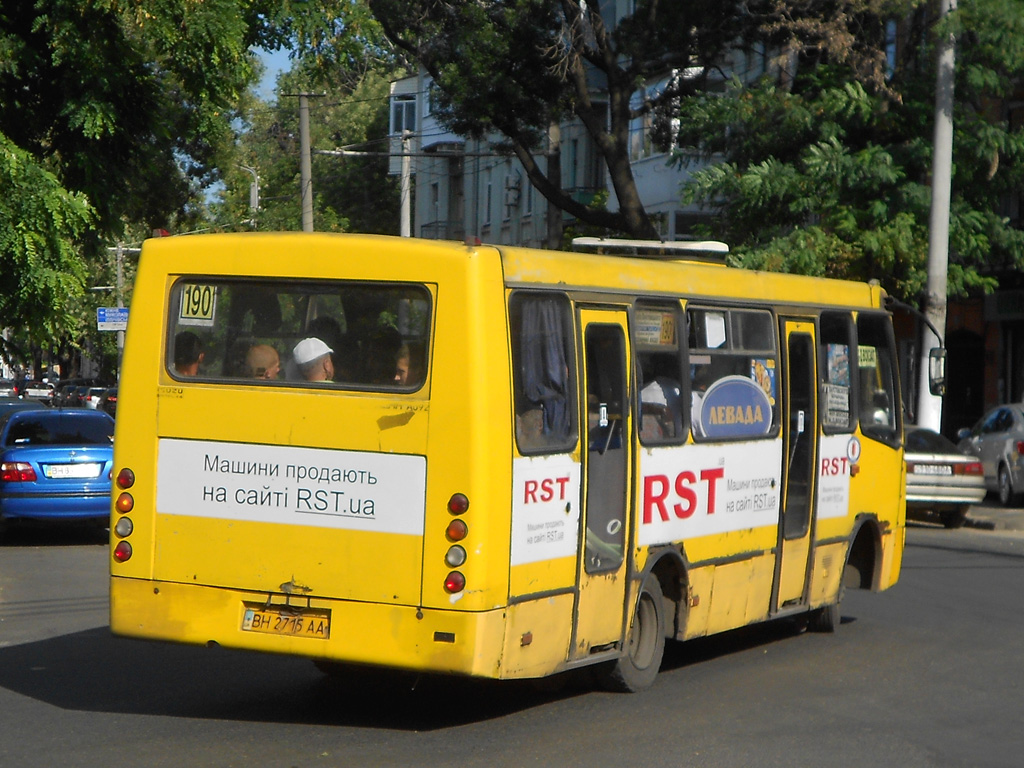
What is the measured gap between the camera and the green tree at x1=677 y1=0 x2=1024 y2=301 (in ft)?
81.5

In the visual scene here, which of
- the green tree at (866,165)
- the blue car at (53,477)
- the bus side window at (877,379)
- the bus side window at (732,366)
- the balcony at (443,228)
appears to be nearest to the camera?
the bus side window at (732,366)

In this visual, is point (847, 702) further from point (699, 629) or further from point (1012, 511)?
point (1012, 511)

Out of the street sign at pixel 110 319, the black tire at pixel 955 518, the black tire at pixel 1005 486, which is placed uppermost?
the street sign at pixel 110 319

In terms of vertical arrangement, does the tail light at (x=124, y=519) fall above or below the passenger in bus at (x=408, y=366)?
below

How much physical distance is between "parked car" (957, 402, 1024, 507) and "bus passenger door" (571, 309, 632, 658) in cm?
1690

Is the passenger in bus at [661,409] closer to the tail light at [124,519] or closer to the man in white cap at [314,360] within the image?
the man in white cap at [314,360]

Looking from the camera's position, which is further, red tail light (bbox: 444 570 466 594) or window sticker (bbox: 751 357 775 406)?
window sticker (bbox: 751 357 775 406)

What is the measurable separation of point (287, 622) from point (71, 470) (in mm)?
10755

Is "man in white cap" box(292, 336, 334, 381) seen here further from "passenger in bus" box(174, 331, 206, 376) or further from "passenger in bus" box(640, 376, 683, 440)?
"passenger in bus" box(640, 376, 683, 440)

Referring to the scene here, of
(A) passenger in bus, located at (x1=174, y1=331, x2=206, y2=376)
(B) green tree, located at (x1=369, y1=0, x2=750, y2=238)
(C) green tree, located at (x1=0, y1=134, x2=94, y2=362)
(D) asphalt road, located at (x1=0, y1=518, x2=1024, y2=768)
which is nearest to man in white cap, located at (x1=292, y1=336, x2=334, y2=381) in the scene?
(A) passenger in bus, located at (x1=174, y1=331, x2=206, y2=376)

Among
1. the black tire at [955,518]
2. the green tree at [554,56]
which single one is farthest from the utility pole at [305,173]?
→ the black tire at [955,518]

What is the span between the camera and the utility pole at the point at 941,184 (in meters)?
23.3

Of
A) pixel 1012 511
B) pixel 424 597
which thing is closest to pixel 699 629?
pixel 424 597

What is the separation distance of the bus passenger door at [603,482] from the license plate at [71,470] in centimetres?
1059
